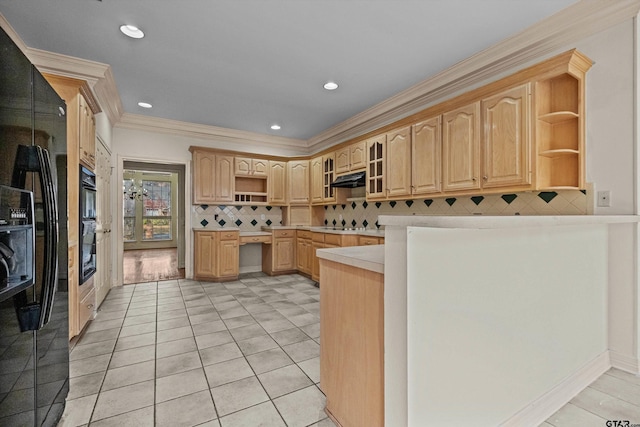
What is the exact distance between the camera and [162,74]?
332 centimetres

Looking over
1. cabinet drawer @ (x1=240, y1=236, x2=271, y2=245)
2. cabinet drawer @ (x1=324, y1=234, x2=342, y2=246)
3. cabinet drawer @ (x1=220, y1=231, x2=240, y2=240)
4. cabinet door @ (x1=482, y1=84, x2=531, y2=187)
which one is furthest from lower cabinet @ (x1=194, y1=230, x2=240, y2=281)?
cabinet door @ (x1=482, y1=84, x2=531, y2=187)

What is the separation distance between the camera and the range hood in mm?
4446

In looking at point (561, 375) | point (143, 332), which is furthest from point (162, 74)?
point (561, 375)

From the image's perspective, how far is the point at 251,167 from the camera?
5504 mm

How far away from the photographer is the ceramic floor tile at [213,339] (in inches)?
99.1

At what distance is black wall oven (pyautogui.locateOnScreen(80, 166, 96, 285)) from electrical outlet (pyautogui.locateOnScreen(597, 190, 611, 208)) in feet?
14.1

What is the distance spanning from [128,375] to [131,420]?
1.79 feet

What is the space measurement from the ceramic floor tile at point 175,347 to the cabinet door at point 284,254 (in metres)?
2.76

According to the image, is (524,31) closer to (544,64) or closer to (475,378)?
(544,64)

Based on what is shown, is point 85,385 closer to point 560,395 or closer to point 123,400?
point 123,400

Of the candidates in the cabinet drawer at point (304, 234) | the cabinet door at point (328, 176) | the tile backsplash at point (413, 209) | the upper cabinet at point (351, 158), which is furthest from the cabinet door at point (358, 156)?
the cabinet drawer at point (304, 234)

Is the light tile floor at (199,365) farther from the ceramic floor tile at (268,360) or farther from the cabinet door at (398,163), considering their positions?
the cabinet door at (398,163)

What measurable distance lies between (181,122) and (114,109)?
1066mm

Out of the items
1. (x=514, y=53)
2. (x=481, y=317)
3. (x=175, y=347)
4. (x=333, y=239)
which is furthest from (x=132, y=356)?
(x=514, y=53)
